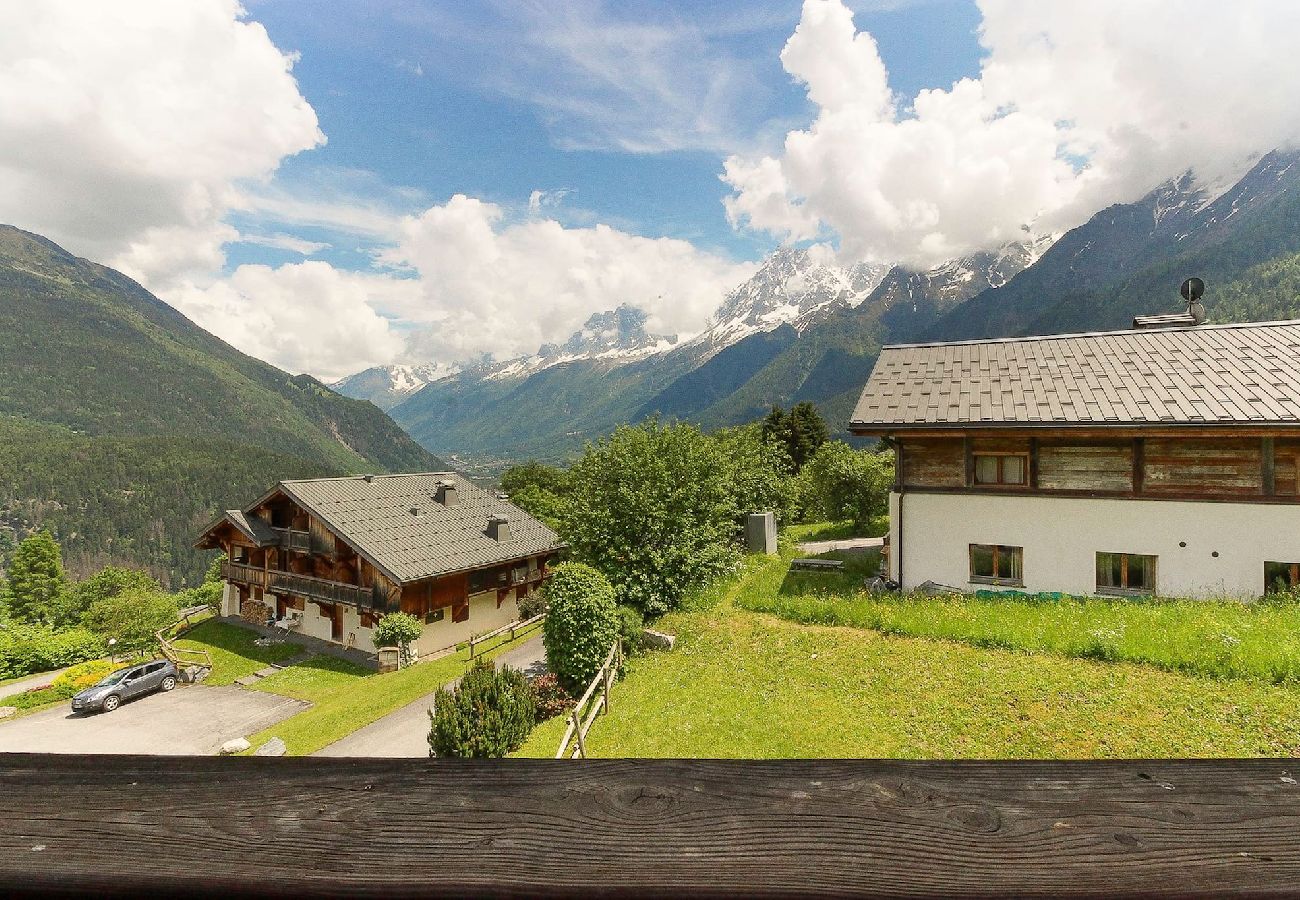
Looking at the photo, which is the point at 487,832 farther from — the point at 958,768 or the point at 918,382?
the point at 918,382

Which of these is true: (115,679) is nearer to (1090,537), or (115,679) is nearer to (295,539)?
(295,539)

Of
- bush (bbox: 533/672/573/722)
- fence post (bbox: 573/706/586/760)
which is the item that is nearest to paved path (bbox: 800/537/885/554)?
bush (bbox: 533/672/573/722)

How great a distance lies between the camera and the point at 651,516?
73.9 feet

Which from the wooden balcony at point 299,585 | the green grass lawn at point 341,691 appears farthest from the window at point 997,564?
the wooden balcony at point 299,585

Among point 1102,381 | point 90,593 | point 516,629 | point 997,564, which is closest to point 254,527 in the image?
point 516,629

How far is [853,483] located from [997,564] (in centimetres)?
1668

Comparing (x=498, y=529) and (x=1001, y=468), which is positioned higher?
→ (x=1001, y=468)

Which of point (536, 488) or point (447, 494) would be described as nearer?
point (447, 494)

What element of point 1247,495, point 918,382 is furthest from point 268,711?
point 1247,495

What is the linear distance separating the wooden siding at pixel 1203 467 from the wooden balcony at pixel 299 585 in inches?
1287

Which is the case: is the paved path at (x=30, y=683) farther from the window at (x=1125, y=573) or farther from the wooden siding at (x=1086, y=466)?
the window at (x=1125, y=573)

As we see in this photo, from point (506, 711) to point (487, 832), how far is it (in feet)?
48.0

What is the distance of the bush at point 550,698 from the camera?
55.3 ft

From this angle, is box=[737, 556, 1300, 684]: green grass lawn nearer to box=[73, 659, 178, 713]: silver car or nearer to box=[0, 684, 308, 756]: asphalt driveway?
box=[0, 684, 308, 756]: asphalt driveway
